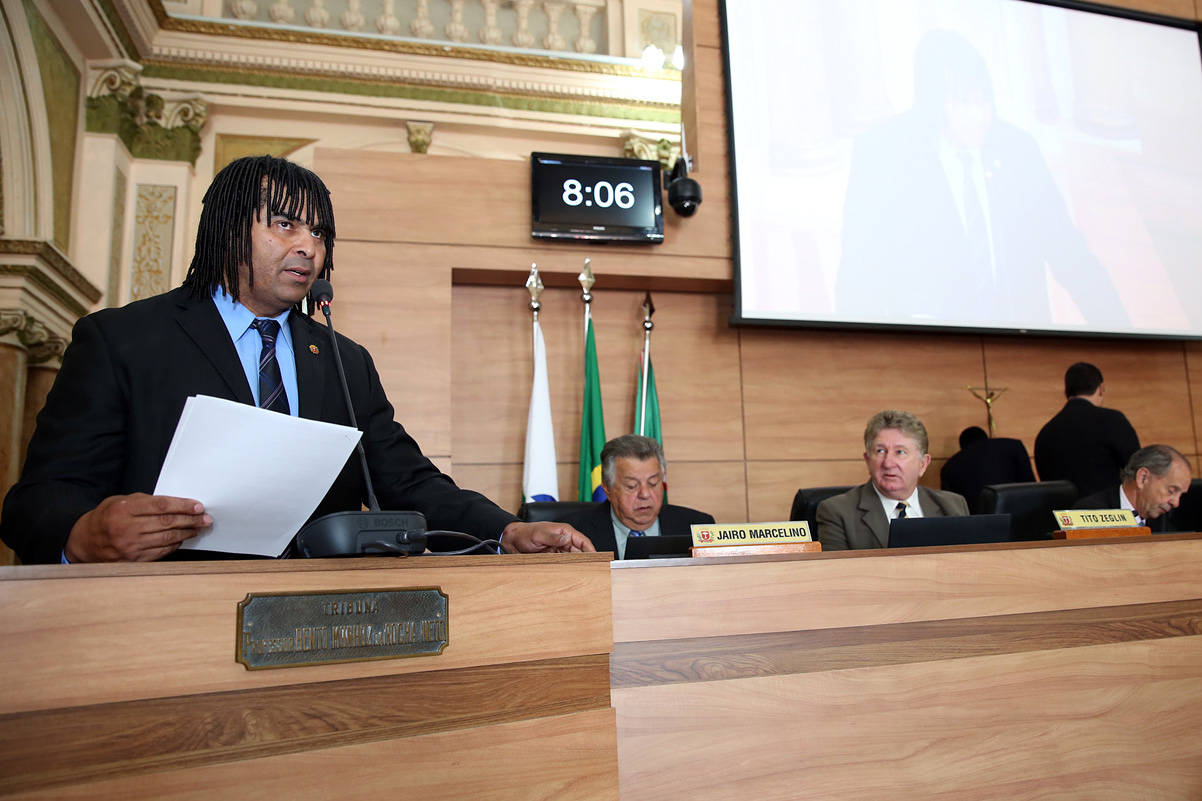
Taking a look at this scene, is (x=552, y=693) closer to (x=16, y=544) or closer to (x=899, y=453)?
(x=16, y=544)

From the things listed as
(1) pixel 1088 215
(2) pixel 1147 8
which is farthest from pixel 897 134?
(2) pixel 1147 8

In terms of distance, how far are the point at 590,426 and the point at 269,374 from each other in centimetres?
241

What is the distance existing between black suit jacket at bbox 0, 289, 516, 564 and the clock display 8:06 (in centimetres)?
235

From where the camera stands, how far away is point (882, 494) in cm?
289

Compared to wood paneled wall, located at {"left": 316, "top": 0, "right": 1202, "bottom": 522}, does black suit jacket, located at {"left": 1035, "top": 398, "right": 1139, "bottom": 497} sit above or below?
below

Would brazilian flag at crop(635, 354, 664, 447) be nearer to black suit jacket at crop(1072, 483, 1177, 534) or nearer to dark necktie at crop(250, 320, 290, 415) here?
black suit jacket at crop(1072, 483, 1177, 534)

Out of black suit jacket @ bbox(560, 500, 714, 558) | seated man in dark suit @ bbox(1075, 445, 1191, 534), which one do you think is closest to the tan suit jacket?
black suit jacket @ bbox(560, 500, 714, 558)

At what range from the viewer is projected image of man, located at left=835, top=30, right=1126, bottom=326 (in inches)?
159

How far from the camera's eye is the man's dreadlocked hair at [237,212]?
4.54ft

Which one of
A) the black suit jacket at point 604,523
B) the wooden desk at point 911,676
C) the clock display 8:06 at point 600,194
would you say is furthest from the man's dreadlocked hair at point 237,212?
the clock display 8:06 at point 600,194

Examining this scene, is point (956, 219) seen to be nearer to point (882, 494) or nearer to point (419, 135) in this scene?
point (882, 494)

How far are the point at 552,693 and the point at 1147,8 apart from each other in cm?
541

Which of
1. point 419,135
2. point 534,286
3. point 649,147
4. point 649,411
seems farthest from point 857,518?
point 419,135

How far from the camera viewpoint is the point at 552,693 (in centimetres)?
107
